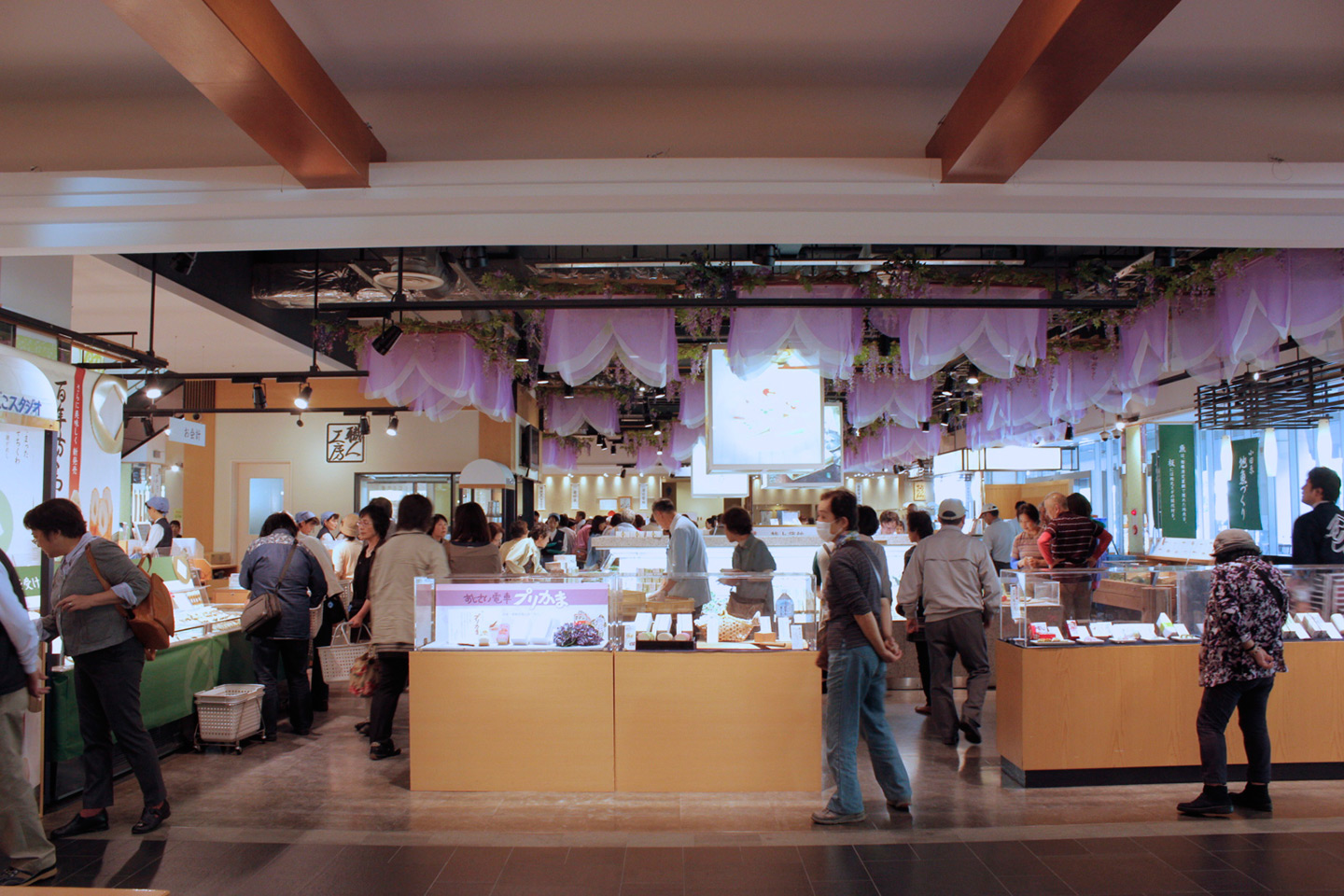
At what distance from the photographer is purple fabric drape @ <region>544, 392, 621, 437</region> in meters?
12.3

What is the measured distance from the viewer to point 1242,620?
421 centimetres

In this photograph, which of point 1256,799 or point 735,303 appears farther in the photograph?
point 735,303

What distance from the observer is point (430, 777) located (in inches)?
186

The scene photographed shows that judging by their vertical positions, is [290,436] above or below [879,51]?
below

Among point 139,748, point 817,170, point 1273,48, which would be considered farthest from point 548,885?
point 1273,48

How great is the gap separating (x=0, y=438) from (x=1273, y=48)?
22.7ft

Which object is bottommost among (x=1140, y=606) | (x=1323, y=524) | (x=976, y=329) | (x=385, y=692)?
(x=385, y=692)

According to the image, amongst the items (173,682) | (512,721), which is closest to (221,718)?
(173,682)

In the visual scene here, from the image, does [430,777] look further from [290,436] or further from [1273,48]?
[290,436]

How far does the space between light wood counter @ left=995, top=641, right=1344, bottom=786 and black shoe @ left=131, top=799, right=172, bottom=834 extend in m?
4.59

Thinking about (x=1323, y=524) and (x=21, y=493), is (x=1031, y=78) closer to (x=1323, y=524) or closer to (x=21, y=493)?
(x=1323, y=524)

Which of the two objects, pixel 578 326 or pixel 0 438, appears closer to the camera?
pixel 0 438

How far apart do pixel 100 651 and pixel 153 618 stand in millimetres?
288

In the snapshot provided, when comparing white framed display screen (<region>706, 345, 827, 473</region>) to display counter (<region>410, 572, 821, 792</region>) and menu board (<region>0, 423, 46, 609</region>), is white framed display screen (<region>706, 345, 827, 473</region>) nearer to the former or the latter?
display counter (<region>410, 572, 821, 792</region>)
